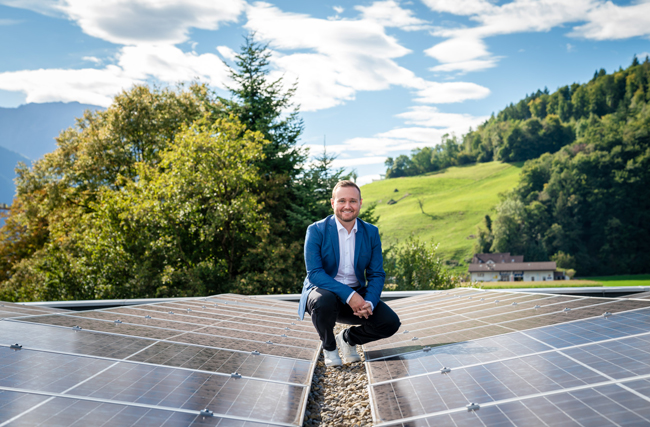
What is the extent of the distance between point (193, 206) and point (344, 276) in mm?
17174

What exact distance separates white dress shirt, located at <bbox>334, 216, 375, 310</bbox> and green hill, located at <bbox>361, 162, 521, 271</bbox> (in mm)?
81479

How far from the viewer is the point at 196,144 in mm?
22062

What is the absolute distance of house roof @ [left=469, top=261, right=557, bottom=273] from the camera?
78.1 m

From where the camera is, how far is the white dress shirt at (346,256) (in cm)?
563

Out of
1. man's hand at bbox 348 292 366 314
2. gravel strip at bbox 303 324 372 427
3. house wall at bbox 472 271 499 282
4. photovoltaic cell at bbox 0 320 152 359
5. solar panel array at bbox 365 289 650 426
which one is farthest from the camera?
house wall at bbox 472 271 499 282

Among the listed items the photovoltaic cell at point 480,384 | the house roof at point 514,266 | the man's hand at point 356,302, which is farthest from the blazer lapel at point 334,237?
the house roof at point 514,266

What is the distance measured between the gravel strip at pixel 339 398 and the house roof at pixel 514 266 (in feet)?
270

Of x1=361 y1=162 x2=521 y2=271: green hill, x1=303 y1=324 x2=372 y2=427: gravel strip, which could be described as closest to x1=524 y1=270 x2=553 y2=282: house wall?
x1=361 y1=162 x2=521 y2=271: green hill

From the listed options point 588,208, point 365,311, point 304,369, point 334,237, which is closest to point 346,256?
point 334,237

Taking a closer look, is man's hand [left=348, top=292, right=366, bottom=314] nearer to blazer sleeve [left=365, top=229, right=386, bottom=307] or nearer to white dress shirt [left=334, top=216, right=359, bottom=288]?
blazer sleeve [left=365, top=229, right=386, bottom=307]

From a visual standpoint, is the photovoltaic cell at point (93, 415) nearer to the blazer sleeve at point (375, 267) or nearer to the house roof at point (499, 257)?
the blazer sleeve at point (375, 267)

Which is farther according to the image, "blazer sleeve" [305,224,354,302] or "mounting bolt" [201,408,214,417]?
"blazer sleeve" [305,224,354,302]

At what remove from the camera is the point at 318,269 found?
5492 millimetres

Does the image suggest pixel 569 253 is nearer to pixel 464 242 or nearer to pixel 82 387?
pixel 464 242
